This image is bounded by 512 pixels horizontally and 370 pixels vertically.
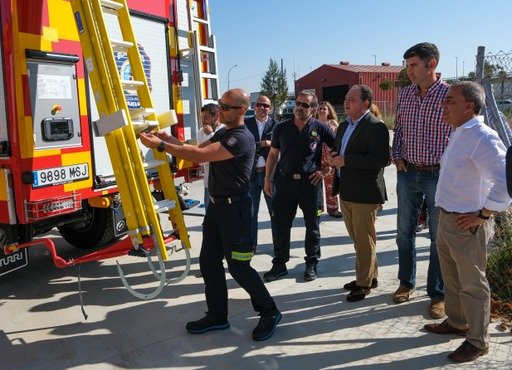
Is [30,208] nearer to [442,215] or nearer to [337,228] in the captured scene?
[442,215]

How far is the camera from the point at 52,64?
4.02 m

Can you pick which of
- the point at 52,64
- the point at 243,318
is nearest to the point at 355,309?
the point at 243,318

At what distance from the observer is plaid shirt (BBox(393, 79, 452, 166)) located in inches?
150

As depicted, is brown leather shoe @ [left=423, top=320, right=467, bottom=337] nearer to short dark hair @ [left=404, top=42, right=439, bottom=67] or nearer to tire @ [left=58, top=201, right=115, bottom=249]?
short dark hair @ [left=404, top=42, right=439, bottom=67]

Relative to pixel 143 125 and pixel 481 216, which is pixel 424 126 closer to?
pixel 481 216

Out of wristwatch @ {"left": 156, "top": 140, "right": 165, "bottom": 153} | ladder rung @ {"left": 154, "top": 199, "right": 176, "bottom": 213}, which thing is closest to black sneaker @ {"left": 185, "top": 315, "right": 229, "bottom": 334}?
ladder rung @ {"left": 154, "top": 199, "right": 176, "bottom": 213}

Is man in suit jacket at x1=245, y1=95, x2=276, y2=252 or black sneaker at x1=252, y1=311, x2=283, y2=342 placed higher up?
man in suit jacket at x1=245, y1=95, x2=276, y2=252

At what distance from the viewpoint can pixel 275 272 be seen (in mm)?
4965

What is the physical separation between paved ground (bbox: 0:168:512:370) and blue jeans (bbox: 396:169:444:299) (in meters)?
0.23

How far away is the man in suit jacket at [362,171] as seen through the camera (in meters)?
4.10

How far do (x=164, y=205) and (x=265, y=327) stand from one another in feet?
3.98

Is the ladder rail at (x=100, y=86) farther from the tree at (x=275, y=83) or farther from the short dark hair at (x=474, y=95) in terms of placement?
the tree at (x=275, y=83)

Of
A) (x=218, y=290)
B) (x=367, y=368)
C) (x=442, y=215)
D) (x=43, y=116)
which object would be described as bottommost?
(x=367, y=368)

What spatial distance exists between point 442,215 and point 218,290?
1.76m
